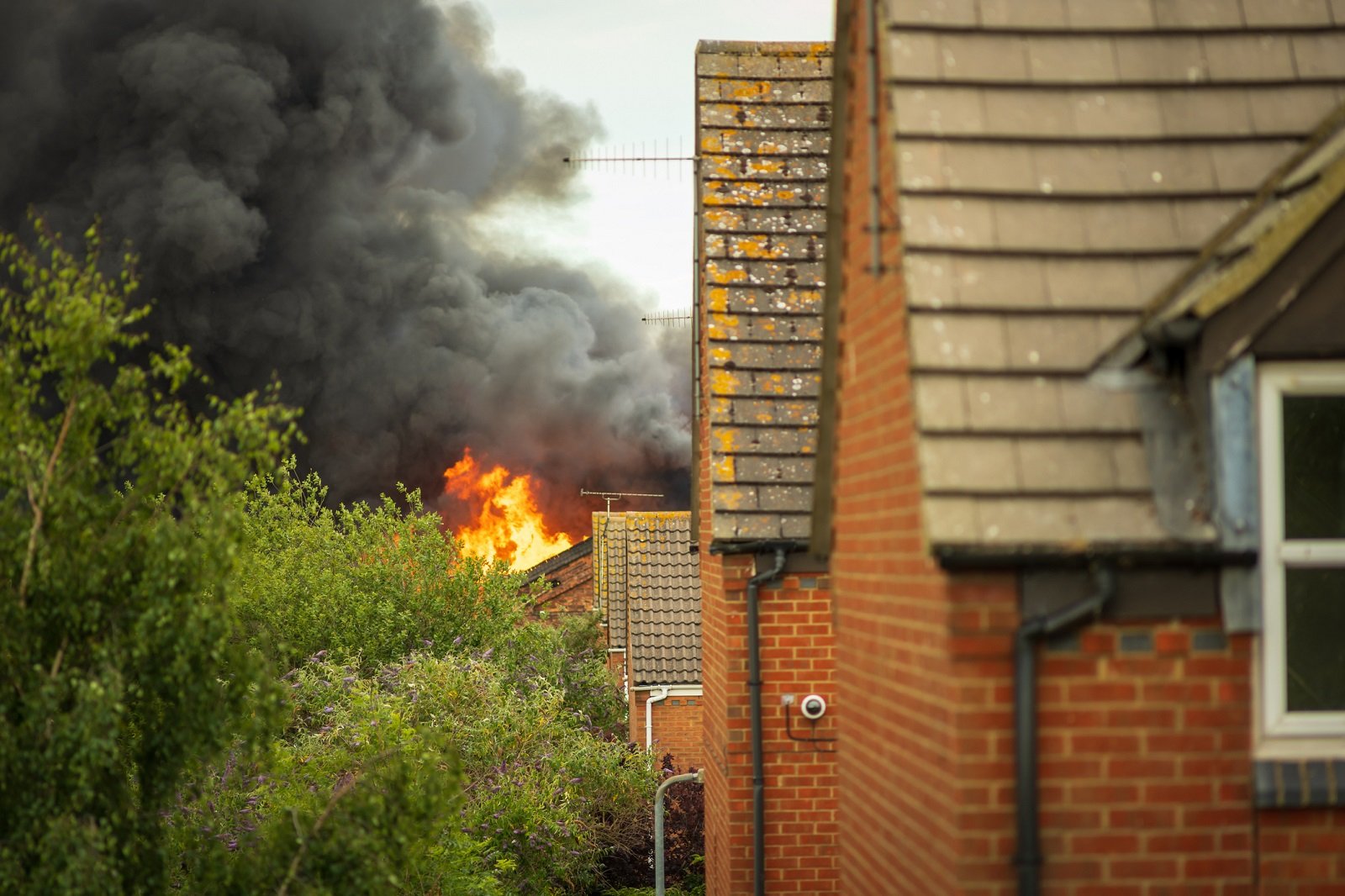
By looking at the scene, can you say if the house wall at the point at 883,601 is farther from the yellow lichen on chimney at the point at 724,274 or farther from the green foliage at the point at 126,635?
the yellow lichen on chimney at the point at 724,274

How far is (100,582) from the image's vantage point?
14.3 ft

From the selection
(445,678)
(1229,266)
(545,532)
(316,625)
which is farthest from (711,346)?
(545,532)

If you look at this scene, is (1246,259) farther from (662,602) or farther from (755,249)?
(662,602)

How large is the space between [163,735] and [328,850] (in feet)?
2.57

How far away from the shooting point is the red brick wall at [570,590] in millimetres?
37844

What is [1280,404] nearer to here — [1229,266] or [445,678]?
[1229,266]

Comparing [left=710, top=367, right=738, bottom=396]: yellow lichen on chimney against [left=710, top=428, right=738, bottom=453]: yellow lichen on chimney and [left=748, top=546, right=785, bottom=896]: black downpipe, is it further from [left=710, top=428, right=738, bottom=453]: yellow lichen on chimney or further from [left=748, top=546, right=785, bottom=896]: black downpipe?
[left=748, top=546, right=785, bottom=896]: black downpipe

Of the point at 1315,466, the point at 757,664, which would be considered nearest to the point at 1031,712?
the point at 1315,466

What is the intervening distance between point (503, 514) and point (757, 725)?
46.1 m

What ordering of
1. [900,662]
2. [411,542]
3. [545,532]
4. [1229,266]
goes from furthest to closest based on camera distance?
1. [545,532]
2. [411,542]
3. [900,662]
4. [1229,266]

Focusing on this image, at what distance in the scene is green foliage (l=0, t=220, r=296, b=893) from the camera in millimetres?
4059

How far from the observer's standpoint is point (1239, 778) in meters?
3.73

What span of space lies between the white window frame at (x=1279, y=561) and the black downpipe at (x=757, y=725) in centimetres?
424

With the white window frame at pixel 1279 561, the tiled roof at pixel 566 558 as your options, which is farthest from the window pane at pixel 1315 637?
the tiled roof at pixel 566 558
